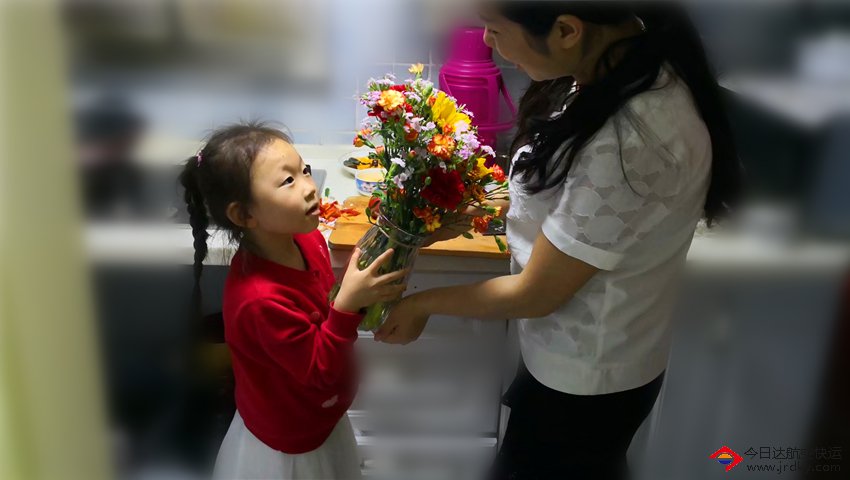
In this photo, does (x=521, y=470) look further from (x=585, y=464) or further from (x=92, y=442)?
(x=92, y=442)

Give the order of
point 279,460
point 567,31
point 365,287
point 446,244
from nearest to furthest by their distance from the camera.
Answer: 1. point 567,31
2. point 365,287
3. point 279,460
4. point 446,244

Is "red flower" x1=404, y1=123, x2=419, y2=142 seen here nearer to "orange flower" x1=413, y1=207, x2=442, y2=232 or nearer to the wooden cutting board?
"orange flower" x1=413, y1=207, x2=442, y2=232

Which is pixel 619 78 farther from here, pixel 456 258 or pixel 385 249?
pixel 456 258

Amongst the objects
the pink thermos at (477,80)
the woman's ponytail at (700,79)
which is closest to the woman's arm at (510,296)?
the woman's ponytail at (700,79)

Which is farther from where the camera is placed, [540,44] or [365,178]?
[365,178]

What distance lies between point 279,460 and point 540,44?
0.67 meters

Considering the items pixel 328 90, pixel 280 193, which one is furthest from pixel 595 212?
pixel 328 90

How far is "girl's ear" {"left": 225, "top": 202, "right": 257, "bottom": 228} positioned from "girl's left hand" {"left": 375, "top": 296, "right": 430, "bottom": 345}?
23cm

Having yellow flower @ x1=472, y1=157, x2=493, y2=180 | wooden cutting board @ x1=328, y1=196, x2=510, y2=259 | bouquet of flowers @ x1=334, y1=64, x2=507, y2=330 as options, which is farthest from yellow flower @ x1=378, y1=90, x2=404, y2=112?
wooden cutting board @ x1=328, y1=196, x2=510, y2=259

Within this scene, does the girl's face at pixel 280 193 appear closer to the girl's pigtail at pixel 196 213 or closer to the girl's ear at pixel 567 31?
the girl's pigtail at pixel 196 213

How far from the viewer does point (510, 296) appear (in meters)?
0.85

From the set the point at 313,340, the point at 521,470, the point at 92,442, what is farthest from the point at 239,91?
the point at 521,470

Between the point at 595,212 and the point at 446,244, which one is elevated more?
the point at 595,212

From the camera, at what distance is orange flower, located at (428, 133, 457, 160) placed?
766mm
